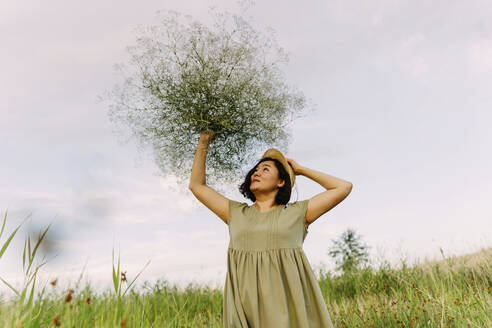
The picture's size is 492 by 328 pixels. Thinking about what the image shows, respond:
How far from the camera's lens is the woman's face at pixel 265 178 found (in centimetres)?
373

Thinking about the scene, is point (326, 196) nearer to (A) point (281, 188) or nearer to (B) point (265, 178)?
(A) point (281, 188)

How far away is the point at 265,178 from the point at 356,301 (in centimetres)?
386

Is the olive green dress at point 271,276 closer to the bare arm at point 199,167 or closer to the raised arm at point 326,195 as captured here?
the raised arm at point 326,195

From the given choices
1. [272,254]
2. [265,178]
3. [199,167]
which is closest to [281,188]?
[265,178]

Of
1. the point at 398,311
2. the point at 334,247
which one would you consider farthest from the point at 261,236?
the point at 334,247

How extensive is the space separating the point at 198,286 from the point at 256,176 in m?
4.69

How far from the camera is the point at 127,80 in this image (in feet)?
16.3

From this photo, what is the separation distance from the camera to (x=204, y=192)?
3.87 m

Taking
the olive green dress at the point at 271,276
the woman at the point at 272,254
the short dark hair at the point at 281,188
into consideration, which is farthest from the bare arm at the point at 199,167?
the olive green dress at the point at 271,276

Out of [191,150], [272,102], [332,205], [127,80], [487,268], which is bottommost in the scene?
[487,268]

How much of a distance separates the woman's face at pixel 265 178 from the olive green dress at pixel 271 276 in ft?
0.82

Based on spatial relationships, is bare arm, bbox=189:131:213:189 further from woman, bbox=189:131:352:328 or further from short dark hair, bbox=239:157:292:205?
short dark hair, bbox=239:157:292:205

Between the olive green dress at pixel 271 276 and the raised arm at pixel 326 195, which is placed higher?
the raised arm at pixel 326 195

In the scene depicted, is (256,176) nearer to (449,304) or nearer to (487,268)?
(449,304)
